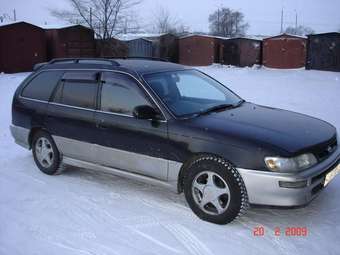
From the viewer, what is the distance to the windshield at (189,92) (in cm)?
467

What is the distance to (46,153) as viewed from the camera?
18.9 ft

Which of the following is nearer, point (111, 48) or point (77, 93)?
point (77, 93)

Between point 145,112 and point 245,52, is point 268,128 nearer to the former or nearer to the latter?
point 145,112

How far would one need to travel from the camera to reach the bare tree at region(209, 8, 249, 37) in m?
76.3

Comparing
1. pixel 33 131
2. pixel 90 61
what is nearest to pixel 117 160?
pixel 90 61

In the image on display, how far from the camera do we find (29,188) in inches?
207

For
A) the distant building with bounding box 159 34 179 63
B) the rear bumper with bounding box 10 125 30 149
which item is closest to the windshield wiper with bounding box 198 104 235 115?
the rear bumper with bounding box 10 125 30 149

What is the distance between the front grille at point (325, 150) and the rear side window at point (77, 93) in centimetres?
261

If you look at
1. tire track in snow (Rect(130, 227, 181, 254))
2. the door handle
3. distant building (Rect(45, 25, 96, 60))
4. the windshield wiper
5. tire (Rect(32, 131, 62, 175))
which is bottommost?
tire track in snow (Rect(130, 227, 181, 254))

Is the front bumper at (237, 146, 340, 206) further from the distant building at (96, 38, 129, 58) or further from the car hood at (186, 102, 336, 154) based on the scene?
the distant building at (96, 38, 129, 58)

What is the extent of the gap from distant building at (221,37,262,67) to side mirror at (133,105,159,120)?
84.9 ft

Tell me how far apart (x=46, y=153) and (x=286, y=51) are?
946 inches

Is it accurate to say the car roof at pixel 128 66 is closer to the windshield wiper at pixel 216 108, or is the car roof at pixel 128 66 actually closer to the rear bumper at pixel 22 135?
the windshield wiper at pixel 216 108

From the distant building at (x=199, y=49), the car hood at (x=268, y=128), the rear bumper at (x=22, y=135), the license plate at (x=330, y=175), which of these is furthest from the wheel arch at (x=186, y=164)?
the distant building at (x=199, y=49)
